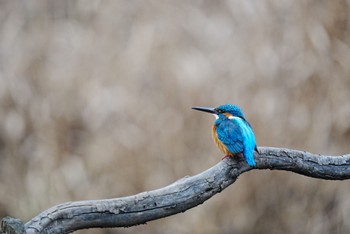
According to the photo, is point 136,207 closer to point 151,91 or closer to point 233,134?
point 233,134

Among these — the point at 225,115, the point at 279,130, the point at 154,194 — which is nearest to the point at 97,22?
the point at 279,130

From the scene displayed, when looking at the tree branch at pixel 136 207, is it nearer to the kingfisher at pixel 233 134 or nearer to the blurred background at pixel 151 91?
the kingfisher at pixel 233 134

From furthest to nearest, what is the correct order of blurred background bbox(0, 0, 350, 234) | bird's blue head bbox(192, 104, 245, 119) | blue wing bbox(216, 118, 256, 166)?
blurred background bbox(0, 0, 350, 234)
bird's blue head bbox(192, 104, 245, 119)
blue wing bbox(216, 118, 256, 166)

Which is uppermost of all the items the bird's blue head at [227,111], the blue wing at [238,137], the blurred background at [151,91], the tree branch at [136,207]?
the blurred background at [151,91]

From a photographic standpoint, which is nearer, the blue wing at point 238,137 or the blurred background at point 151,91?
the blue wing at point 238,137

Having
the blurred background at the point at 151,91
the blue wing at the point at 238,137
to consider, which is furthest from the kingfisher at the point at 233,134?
the blurred background at the point at 151,91

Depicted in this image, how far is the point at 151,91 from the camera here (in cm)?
386

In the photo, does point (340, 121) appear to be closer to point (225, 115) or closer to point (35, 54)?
point (35, 54)

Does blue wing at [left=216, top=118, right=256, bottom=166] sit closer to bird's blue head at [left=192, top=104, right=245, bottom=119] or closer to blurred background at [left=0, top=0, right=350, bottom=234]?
bird's blue head at [left=192, top=104, right=245, bottom=119]

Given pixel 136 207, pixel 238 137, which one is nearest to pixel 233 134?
pixel 238 137

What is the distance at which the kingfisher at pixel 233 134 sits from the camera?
170 centimetres

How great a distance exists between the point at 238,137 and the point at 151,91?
2.09 metres

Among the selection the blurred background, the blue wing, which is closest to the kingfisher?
the blue wing

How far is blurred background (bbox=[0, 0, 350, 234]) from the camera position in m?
3.83
